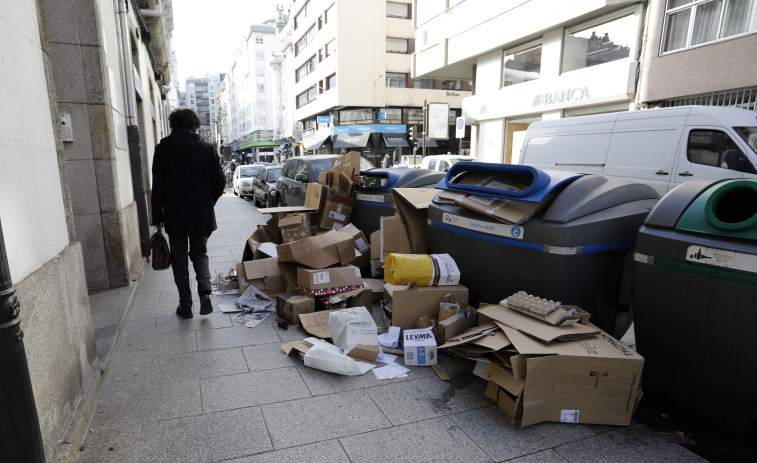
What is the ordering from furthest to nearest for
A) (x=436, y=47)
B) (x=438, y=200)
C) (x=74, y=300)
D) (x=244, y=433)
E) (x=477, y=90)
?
(x=436, y=47) → (x=477, y=90) → (x=438, y=200) → (x=74, y=300) → (x=244, y=433)

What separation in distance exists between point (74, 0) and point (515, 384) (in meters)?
5.54

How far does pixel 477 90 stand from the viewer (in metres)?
20.6

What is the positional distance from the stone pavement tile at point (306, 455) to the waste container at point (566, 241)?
1.85 metres

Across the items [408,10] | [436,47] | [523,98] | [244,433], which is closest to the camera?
[244,433]

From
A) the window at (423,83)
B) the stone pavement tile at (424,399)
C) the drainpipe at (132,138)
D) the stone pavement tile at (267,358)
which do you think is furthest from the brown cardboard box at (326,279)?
the window at (423,83)

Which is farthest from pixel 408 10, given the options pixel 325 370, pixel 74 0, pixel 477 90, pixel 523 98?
pixel 325 370

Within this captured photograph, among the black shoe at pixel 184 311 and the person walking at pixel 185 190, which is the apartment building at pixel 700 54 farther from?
the black shoe at pixel 184 311

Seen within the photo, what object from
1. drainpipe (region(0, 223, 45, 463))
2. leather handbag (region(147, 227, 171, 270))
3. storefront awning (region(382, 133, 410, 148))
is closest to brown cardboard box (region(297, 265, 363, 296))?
leather handbag (region(147, 227, 171, 270))

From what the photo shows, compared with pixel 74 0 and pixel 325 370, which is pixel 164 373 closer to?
pixel 325 370

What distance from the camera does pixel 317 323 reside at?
402 centimetres

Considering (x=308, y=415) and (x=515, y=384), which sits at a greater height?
(x=515, y=384)

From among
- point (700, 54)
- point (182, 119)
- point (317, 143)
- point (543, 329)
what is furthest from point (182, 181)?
point (317, 143)

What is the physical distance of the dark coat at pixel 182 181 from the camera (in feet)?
13.6

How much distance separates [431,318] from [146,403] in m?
2.19
